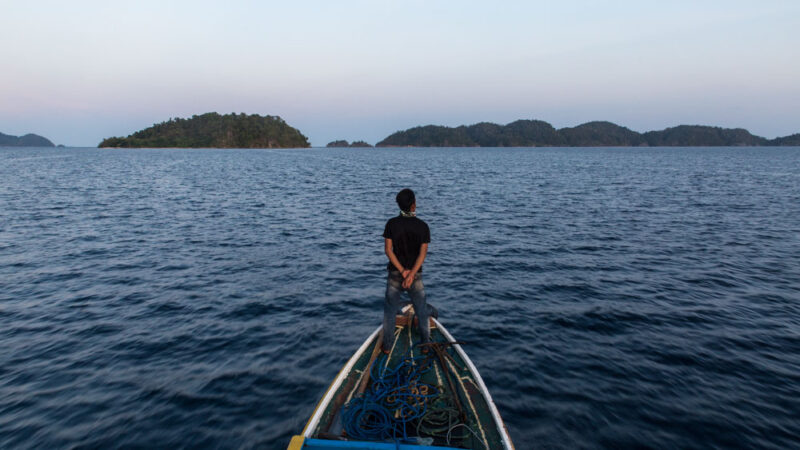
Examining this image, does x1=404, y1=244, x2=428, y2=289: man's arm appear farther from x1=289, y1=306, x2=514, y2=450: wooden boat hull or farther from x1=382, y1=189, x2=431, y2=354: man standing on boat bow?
x1=289, y1=306, x2=514, y2=450: wooden boat hull

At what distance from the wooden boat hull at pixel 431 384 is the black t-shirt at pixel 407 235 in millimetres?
1904

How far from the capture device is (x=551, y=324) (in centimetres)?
1134

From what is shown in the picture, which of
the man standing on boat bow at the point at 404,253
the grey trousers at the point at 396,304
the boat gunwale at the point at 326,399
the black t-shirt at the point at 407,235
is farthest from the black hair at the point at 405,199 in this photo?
the boat gunwale at the point at 326,399

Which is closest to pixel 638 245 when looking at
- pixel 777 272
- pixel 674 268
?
pixel 674 268

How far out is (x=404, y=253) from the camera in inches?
287

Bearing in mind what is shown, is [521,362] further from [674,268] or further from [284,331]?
[674,268]

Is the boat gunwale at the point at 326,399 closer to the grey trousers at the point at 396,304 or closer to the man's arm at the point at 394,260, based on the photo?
the grey trousers at the point at 396,304

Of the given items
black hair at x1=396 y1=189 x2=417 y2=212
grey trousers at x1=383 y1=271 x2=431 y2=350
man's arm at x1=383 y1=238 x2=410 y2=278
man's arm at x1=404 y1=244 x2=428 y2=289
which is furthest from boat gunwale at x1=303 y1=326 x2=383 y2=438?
black hair at x1=396 y1=189 x2=417 y2=212

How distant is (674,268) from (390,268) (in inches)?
563

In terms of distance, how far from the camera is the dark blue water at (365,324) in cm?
734

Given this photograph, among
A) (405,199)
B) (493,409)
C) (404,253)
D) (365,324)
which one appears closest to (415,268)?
(404,253)

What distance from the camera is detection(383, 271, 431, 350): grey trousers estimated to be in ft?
24.2

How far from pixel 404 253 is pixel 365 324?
16.5ft

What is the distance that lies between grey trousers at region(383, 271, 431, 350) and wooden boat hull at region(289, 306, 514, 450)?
319 millimetres
